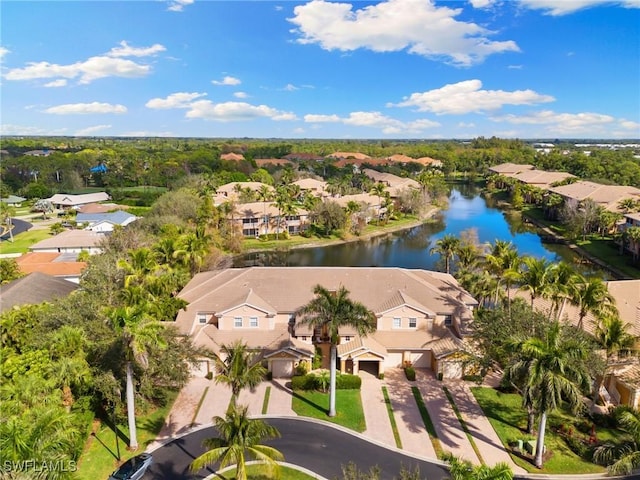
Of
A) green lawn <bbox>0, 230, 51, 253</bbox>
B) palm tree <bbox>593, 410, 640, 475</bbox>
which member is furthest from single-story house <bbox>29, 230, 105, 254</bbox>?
palm tree <bbox>593, 410, 640, 475</bbox>

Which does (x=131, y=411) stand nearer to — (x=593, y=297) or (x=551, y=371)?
(x=551, y=371)

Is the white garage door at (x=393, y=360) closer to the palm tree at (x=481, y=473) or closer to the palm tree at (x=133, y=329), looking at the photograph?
the palm tree at (x=133, y=329)

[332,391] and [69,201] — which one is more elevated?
[69,201]

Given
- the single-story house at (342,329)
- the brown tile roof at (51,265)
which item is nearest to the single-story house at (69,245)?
the brown tile roof at (51,265)

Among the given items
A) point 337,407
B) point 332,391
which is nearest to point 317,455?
point 332,391

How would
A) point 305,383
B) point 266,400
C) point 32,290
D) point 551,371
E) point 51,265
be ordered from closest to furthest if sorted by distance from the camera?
point 551,371 → point 266,400 → point 305,383 → point 32,290 → point 51,265

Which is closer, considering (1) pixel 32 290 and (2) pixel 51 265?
(1) pixel 32 290

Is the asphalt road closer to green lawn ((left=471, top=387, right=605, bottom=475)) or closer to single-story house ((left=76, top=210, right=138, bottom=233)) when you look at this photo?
green lawn ((left=471, top=387, right=605, bottom=475))

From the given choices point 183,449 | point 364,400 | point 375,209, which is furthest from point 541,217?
point 183,449
